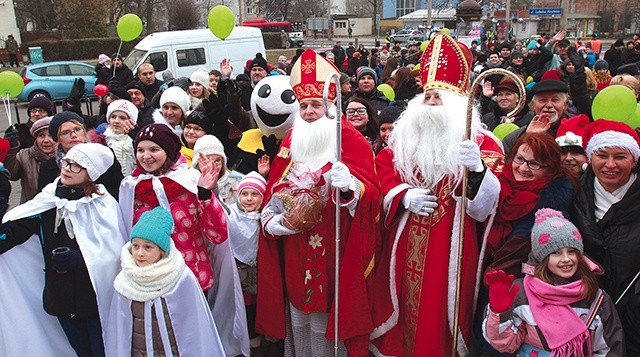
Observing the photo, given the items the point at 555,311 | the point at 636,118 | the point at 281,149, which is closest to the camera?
the point at 555,311

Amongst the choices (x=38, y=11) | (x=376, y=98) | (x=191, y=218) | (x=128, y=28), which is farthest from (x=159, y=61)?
(x=38, y=11)

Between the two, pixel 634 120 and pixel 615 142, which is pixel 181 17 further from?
pixel 615 142

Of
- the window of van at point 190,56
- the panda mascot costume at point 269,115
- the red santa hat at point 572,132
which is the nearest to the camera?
the red santa hat at point 572,132

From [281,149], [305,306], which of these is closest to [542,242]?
[305,306]

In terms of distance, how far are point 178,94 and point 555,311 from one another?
3975 millimetres

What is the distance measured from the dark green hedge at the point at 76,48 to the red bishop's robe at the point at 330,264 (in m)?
29.2

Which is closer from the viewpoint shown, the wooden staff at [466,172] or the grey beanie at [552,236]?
the grey beanie at [552,236]

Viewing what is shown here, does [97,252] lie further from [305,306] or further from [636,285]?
[636,285]

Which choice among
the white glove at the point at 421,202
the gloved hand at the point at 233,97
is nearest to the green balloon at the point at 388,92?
the gloved hand at the point at 233,97

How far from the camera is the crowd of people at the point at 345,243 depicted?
9.39 ft

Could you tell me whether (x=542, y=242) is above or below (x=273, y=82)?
below

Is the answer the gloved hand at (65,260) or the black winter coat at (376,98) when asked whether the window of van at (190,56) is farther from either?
the gloved hand at (65,260)

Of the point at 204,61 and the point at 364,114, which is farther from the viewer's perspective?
the point at 204,61

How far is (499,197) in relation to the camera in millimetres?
3170
